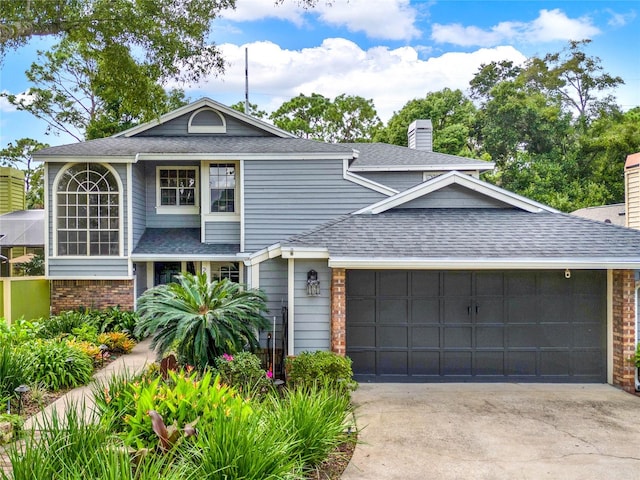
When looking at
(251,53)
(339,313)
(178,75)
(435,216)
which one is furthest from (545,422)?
(251,53)

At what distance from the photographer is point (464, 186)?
855cm

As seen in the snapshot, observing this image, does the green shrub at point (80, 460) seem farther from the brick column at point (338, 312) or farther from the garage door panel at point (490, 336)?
the garage door panel at point (490, 336)

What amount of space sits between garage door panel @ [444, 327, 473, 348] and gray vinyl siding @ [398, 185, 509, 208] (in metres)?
2.59

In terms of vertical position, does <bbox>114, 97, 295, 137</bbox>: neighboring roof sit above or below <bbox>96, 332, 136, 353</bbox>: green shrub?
above

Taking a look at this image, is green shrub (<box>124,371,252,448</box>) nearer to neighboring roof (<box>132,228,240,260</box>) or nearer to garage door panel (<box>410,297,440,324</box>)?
garage door panel (<box>410,297,440,324</box>)

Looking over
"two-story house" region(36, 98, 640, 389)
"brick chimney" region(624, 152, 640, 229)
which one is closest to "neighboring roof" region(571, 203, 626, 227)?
"brick chimney" region(624, 152, 640, 229)

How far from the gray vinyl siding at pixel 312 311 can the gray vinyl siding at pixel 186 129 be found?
21.4ft

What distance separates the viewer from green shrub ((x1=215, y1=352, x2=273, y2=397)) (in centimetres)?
605

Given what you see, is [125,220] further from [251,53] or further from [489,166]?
[489,166]

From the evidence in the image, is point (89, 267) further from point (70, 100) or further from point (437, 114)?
point (437, 114)

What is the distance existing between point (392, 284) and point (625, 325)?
3.82 m

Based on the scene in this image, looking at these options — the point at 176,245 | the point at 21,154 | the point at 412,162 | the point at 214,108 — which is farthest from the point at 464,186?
the point at 21,154

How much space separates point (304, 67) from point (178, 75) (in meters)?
17.4

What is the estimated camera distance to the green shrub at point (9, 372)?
5.87 meters
